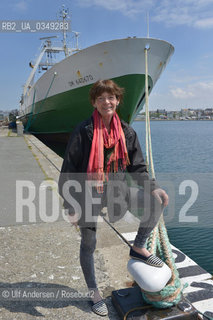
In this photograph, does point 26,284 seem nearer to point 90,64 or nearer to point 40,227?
point 40,227

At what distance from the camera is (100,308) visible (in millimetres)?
2135

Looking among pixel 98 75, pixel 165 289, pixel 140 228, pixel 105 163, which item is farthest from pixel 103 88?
pixel 98 75

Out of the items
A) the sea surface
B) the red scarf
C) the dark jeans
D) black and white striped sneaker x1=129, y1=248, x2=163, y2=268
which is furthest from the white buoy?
the sea surface

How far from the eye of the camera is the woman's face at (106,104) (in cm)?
199

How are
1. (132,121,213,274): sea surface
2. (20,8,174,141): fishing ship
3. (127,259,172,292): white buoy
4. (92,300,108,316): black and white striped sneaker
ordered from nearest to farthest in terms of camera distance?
(127,259,172,292): white buoy < (92,300,108,316): black and white striped sneaker < (132,121,213,274): sea surface < (20,8,174,141): fishing ship

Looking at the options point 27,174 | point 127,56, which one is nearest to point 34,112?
point 127,56

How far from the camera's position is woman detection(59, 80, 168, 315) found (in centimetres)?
197

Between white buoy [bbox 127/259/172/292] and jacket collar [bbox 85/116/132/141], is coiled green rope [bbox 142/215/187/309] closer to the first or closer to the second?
white buoy [bbox 127/259/172/292]

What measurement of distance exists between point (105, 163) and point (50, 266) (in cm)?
134

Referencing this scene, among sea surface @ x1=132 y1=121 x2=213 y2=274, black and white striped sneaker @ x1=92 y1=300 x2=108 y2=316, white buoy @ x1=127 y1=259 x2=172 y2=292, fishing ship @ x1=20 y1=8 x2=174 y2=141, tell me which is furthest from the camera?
fishing ship @ x1=20 y1=8 x2=174 y2=141

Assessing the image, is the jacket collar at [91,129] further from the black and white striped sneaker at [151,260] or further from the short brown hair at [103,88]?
the black and white striped sneaker at [151,260]

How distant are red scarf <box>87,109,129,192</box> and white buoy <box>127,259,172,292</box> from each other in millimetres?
620

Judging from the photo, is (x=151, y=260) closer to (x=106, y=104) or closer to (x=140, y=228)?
(x=140, y=228)

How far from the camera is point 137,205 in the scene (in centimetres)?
203
